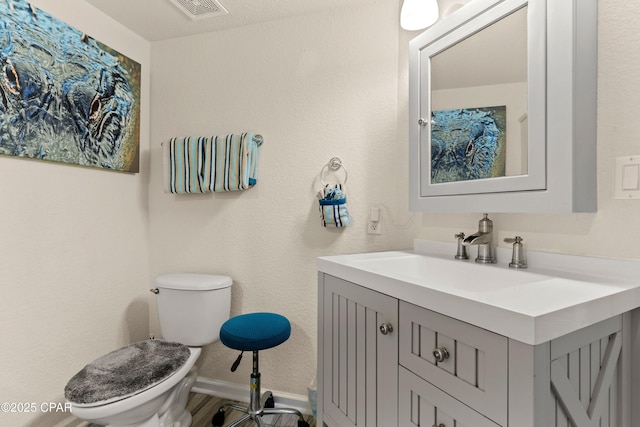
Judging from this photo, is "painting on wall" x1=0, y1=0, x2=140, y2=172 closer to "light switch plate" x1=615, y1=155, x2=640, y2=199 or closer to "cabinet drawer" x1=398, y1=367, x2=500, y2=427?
"cabinet drawer" x1=398, y1=367, x2=500, y2=427

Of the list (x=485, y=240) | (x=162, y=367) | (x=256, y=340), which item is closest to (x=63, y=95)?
(x=162, y=367)

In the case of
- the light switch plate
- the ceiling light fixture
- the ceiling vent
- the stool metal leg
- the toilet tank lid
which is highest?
the ceiling vent

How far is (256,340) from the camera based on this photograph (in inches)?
52.6

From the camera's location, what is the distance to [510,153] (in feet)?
3.39

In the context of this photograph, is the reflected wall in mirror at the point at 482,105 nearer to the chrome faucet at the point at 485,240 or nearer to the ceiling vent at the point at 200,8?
the chrome faucet at the point at 485,240

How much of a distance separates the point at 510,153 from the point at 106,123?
198cm

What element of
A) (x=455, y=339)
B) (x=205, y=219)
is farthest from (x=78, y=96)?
(x=455, y=339)

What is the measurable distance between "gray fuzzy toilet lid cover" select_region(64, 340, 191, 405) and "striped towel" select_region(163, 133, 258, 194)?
84 centimetres

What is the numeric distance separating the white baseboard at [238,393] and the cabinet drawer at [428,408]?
3.25 feet

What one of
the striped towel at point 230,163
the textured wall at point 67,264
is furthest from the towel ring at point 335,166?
the textured wall at point 67,264

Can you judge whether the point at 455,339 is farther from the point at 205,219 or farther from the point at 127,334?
the point at 127,334

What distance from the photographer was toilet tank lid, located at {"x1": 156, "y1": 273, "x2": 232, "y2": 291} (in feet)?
5.36

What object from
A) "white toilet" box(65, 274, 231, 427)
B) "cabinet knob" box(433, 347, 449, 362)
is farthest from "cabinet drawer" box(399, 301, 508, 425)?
"white toilet" box(65, 274, 231, 427)

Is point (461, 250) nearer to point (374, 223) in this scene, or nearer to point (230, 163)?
point (374, 223)
